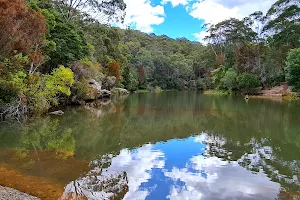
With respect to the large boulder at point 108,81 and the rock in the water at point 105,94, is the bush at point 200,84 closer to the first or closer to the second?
the large boulder at point 108,81

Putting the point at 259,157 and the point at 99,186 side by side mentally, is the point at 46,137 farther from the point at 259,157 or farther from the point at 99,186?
the point at 259,157

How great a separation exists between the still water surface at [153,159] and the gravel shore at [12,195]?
39 centimetres

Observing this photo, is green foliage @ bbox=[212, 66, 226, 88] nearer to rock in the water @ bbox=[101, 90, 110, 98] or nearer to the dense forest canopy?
the dense forest canopy

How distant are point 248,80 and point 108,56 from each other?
23.0m

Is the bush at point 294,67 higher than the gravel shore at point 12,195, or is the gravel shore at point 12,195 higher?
the bush at point 294,67

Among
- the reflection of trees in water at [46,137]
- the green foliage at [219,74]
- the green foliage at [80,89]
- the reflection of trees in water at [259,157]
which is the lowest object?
the reflection of trees in water at [259,157]

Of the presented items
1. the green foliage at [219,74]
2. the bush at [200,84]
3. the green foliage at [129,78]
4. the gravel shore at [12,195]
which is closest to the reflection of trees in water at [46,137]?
the gravel shore at [12,195]

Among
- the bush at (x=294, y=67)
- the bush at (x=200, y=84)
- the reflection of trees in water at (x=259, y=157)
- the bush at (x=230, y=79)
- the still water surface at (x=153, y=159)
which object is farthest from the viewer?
the bush at (x=200, y=84)

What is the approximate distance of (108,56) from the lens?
48.5 m

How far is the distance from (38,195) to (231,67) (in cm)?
5369

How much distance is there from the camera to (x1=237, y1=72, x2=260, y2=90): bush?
47.1 metres

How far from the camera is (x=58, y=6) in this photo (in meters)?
31.8

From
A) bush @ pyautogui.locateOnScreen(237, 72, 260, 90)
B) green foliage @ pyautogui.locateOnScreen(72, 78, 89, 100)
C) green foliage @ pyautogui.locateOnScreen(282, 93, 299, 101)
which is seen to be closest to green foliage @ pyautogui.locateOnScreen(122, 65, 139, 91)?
bush @ pyautogui.locateOnScreen(237, 72, 260, 90)

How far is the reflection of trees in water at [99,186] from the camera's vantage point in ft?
21.7
